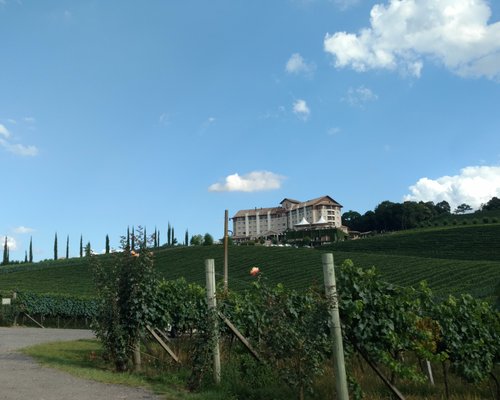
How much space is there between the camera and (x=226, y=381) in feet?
25.5

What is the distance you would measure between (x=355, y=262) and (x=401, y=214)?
67.4m

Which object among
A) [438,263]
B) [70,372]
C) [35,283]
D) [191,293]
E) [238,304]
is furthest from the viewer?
[35,283]

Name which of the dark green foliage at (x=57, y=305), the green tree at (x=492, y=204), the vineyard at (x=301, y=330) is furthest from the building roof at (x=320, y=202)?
the vineyard at (x=301, y=330)

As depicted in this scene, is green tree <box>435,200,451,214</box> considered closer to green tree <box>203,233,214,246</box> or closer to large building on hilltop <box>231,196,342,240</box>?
large building on hilltop <box>231,196,342,240</box>

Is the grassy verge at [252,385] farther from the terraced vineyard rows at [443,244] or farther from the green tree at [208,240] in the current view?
the green tree at [208,240]

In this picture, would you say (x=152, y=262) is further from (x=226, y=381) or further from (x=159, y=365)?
(x=226, y=381)

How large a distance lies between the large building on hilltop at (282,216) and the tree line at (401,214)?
1123 centimetres

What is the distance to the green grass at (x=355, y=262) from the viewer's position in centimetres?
4484

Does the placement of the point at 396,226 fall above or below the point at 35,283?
above

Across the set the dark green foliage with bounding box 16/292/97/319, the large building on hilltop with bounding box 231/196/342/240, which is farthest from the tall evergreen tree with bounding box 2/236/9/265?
the dark green foliage with bounding box 16/292/97/319

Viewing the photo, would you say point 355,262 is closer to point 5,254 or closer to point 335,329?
point 335,329

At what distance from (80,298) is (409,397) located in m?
31.9

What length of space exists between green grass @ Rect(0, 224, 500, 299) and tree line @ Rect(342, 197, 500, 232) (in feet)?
127

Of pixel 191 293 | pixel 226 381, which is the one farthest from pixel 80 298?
pixel 226 381
